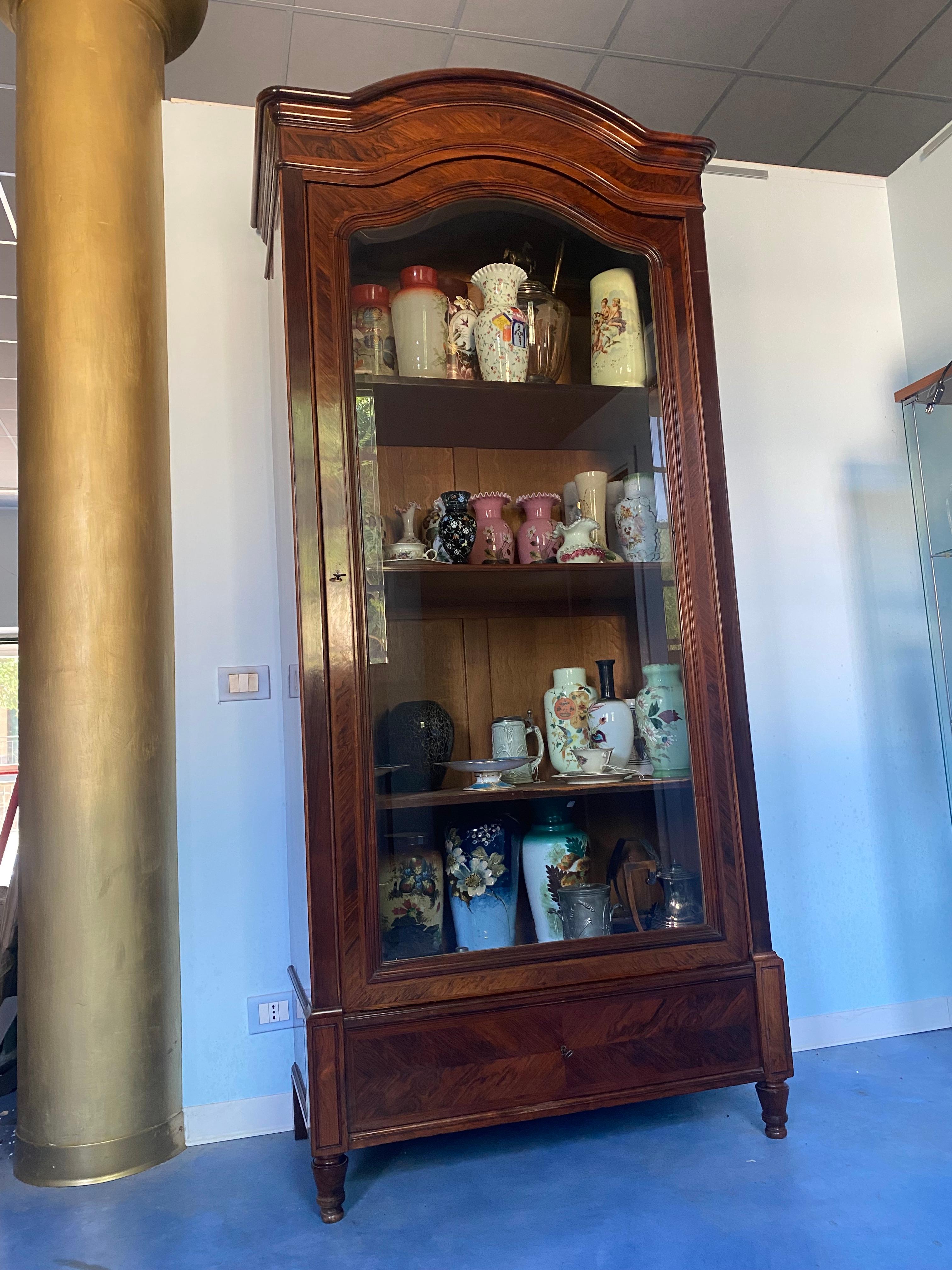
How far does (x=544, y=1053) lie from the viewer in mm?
1457

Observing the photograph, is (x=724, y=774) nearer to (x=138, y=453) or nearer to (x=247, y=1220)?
(x=247, y=1220)

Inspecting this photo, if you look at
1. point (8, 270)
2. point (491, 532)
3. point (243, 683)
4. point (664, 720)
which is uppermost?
point (8, 270)

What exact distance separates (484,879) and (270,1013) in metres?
0.53

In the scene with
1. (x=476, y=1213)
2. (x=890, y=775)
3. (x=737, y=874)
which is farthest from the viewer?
(x=890, y=775)

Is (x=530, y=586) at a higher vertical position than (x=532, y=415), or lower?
lower

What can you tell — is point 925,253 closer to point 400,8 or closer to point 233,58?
point 400,8

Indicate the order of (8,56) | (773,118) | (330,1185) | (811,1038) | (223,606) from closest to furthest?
(330,1185) < (223,606) < (811,1038) < (8,56) < (773,118)

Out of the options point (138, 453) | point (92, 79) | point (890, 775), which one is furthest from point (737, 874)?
point (92, 79)

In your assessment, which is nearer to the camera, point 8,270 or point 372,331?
point 372,331

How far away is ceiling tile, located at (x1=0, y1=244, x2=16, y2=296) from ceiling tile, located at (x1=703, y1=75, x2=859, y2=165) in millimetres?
2503

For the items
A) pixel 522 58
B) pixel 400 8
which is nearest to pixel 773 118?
pixel 522 58

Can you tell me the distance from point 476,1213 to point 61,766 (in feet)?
3.29

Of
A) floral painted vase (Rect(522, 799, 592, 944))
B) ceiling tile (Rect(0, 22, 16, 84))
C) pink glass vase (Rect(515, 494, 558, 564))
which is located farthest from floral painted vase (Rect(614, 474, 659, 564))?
ceiling tile (Rect(0, 22, 16, 84))

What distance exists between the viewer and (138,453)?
5.72ft
